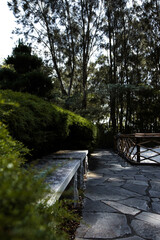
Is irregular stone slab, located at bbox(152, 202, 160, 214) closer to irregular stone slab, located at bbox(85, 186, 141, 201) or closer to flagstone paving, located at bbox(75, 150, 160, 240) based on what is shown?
flagstone paving, located at bbox(75, 150, 160, 240)

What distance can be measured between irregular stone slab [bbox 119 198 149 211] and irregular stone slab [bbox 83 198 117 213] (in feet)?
1.38

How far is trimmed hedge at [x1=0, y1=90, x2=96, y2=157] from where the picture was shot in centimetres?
239

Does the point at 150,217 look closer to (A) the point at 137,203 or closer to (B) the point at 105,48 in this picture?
(A) the point at 137,203

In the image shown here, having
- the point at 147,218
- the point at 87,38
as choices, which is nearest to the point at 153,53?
the point at 87,38

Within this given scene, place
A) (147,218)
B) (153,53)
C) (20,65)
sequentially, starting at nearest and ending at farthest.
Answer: (147,218)
(20,65)
(153,53)

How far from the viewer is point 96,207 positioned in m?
3.15

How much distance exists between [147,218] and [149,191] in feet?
4.72

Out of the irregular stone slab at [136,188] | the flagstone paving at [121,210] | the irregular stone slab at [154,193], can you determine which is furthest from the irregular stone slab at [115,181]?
the irregular stone slab at [154,193]

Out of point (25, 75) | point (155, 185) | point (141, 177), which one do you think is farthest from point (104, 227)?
point (25, 75)

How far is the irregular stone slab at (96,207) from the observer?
303cm

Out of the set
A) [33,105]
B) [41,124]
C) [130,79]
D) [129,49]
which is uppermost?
[129,49]

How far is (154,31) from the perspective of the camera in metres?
18.1

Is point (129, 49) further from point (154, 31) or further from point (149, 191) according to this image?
point (149, 191)

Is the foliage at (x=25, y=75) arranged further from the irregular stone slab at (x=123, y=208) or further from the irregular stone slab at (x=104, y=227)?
the irregular stone slab at (x=104, y=227)
